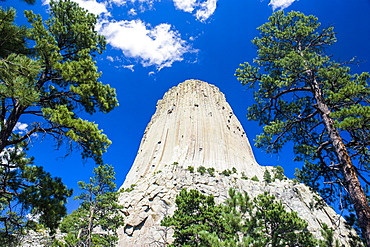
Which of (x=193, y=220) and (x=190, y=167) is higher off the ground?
(x=190, y=167)

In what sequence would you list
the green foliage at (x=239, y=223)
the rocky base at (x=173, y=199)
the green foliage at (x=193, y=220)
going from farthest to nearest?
the rocky base at (x=173, y=199) < the green foliage at (x=193, y=220) < the green foliage at (x=239, y=223)

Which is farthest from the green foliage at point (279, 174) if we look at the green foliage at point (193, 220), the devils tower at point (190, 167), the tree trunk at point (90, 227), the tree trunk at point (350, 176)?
the tree trunk at point (350, 176)

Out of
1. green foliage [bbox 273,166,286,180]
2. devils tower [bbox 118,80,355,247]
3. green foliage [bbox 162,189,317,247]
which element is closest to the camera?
green foliage [bbox 162,189,317,247]

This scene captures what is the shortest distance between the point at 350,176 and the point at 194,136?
43164 millimetres

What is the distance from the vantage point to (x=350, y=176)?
615 cm

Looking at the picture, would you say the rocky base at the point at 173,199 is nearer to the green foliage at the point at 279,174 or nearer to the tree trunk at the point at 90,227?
the green foliage at the point at 279,174

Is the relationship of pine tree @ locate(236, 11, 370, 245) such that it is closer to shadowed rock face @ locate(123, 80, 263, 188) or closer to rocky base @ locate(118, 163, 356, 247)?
rocky base @ locate(118, 163, 356, 247)

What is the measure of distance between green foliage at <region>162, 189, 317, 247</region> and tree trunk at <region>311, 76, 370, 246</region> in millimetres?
3335

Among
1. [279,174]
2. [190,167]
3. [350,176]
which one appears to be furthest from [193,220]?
[279,174]

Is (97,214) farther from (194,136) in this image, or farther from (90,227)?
(194,136)

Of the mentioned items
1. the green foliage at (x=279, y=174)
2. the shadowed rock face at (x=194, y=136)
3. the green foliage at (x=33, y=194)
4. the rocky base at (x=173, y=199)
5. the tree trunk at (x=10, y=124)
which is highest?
the shadowed rock face at (x=194, y=136)

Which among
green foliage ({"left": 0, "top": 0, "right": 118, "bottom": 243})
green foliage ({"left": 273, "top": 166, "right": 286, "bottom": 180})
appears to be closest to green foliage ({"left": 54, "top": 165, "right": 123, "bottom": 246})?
green foliage ({"left": 0, "top": 0, "right": 118, "bottom": 243})

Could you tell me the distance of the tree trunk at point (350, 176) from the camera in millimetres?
5436

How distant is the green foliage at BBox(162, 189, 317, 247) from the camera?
8.77 meters
